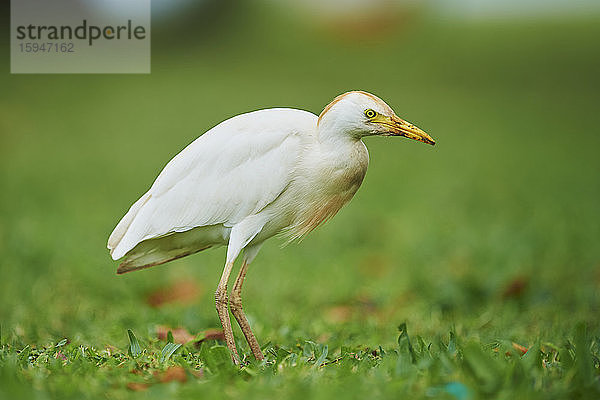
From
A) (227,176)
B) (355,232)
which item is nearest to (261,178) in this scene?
(227,176)

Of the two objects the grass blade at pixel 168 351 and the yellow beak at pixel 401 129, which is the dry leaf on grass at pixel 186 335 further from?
the yellow beak at pixel 401 129

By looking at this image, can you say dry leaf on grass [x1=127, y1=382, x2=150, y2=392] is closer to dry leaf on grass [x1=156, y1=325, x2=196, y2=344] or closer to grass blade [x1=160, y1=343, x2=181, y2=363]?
grass blade [x1=160, y1=343, x2=181, y2=363]

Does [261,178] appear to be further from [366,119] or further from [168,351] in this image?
[168,351]

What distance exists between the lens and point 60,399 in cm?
234

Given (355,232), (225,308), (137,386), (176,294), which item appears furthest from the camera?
(355,232)

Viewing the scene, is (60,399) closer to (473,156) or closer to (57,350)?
(57,350)

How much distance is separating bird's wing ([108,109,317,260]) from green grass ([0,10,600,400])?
0.59 meters

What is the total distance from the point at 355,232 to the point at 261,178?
148 inches

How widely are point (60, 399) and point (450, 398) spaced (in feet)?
4.38

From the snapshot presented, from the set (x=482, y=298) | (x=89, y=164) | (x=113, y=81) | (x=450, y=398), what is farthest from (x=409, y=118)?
(x=450, y=398)

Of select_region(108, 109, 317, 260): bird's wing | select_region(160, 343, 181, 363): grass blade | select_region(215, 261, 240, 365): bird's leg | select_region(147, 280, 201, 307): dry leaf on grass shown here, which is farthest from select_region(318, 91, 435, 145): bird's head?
select_region(147, 280, 201, 307): dry leaf on grass

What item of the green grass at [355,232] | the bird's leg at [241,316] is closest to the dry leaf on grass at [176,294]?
the green grass at [355,232]

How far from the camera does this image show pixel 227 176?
3.11 metres

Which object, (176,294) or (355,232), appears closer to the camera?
(176,294)
